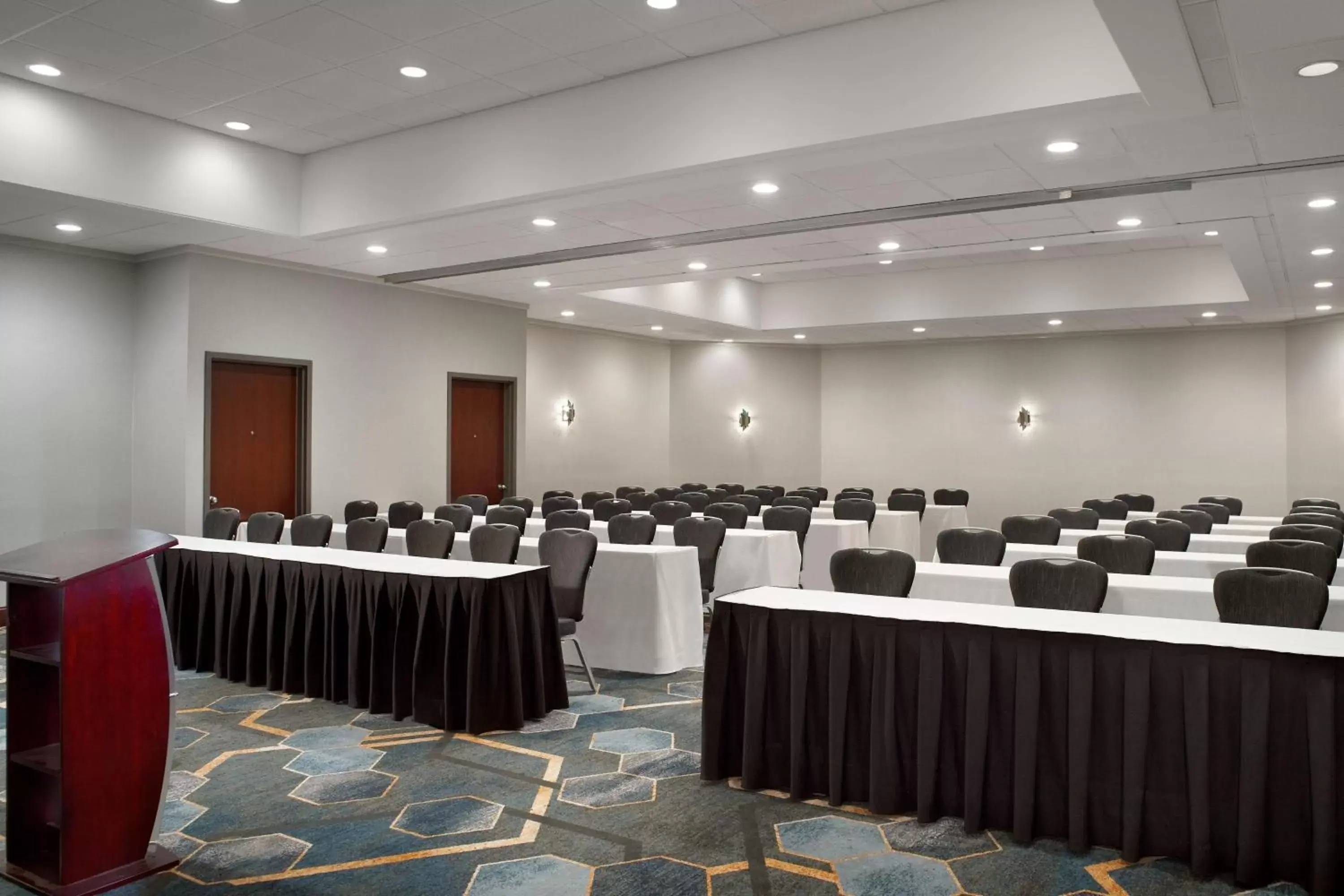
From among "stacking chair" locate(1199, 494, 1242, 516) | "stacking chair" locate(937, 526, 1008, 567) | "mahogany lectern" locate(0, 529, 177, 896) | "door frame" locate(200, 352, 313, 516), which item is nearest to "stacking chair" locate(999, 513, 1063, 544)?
"stacking chair" locate(937, 526, 1008, 567)

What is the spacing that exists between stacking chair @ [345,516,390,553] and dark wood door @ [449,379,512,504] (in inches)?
173

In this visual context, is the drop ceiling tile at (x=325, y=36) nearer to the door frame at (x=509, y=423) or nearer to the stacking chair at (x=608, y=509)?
the stacking chair at (x=608, y=509)

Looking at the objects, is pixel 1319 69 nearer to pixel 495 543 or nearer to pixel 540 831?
pixel 540 831

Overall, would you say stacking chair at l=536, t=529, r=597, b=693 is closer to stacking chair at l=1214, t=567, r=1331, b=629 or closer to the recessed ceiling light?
stacking chair at l=1214, t=567, r=1331, b=629

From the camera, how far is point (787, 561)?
330 inches

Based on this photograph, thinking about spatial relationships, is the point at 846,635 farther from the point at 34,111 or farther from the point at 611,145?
the point at 34,111

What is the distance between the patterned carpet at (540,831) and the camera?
3309 millimetres

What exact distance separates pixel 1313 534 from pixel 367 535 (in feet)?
21.5

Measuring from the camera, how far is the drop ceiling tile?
5.95 m

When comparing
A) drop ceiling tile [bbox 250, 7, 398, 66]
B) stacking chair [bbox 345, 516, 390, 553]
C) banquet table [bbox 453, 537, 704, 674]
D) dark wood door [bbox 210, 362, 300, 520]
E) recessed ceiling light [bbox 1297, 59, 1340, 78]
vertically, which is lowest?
banquet table [bbox 453, 537, 704, 674]

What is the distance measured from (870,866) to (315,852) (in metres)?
1.91

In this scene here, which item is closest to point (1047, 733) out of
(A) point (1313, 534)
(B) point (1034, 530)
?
(B) point (1034, 530)

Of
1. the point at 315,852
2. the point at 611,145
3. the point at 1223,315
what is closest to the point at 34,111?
the point at 611,145

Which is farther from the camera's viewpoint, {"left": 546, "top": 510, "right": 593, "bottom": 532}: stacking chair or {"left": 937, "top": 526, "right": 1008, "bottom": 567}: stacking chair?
{"left": 546, "top": 510, "right": 593, "bottom": 532}: stacking chair
